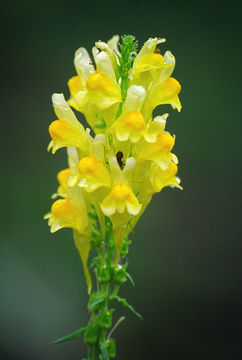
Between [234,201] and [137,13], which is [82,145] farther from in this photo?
[137,13]

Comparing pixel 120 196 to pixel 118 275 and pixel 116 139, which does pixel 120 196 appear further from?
pixel 118 275

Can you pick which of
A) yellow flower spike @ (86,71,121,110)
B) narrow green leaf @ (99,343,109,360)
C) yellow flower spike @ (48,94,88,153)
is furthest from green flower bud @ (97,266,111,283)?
yellow flower spike @ (86,71,121,110)

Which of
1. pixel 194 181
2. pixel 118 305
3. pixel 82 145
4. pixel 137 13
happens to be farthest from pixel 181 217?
pixel 82 145

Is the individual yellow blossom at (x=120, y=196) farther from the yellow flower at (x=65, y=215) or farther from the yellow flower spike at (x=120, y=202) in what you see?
the yellow flower at (x=65, y=215)

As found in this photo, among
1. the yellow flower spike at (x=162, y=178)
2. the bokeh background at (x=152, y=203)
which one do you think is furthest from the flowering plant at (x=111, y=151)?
the bokeh background at (x=152, y=203)

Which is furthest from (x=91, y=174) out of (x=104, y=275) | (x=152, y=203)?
(x=152, y=203)

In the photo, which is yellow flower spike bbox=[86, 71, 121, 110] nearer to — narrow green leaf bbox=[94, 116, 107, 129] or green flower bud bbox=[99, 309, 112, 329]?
narrow green leaf bbox=[94, 116, 107, 129]
